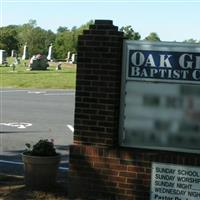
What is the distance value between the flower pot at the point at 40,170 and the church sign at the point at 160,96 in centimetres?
106

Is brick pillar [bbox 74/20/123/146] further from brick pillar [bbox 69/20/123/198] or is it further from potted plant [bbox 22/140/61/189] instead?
potted plant [bbox 22/140/61/189]

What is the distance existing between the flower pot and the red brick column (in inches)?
16.9

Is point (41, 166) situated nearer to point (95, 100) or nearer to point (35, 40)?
point (95, 100)

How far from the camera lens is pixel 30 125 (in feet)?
49.2

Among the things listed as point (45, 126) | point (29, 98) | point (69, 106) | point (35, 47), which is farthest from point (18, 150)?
point (35, 47)

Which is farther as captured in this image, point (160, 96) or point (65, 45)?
point (65, 45)

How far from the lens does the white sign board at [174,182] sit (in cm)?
664

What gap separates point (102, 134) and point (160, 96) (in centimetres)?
85

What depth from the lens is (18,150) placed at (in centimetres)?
1101

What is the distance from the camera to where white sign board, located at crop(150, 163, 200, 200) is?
6.64m

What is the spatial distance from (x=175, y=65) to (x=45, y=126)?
8.56 m

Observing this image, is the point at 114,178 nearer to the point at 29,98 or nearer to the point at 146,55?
the point at 146,55

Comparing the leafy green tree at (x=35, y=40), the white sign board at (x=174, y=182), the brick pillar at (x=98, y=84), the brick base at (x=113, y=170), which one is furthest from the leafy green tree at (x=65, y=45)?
the white sign board at (x=174, y=182)

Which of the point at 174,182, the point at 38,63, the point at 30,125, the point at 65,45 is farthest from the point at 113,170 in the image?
the point at 65,45
